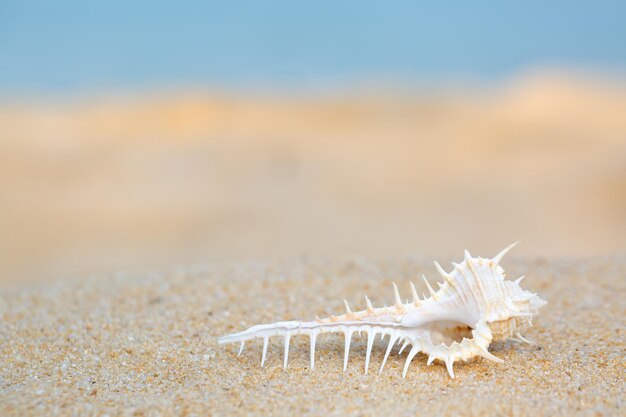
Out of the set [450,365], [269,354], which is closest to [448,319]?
[450,365]

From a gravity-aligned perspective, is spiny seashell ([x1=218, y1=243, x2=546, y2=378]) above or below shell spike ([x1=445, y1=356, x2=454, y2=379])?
above

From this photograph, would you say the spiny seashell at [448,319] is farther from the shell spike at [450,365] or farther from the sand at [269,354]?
the sand at [269,354]

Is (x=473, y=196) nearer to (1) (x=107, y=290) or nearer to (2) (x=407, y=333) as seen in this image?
(1) (x=107, y=290)

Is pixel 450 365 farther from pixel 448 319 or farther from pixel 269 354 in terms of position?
pixel 269 354

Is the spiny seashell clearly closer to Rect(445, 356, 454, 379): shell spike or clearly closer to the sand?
Rect(445, 356, 454, 379): shell spike

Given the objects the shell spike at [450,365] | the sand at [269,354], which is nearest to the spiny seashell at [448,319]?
the shell spike at [450,365]

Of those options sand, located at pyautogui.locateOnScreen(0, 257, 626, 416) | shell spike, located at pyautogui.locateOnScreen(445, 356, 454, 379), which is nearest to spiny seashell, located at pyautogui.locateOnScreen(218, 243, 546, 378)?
shell spike, located at pyautogui.locateOnScreen(445, 356, 454, 379)
